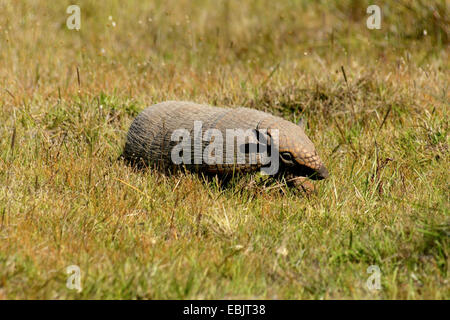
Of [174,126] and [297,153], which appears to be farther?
[174,126]

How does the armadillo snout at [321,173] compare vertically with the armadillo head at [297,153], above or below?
below

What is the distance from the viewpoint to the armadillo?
11.0ft

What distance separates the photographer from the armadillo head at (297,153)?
10.9 ft

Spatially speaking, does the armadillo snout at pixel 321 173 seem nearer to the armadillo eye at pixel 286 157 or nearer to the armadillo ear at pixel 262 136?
the armadillo eye at pixel 286 157

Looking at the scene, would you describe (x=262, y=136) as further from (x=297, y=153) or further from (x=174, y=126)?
(x=174, y=126)

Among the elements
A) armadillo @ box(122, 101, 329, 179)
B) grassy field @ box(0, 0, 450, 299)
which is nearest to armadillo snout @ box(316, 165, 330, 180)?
armadillo @ box(122, 101, 329, 179)

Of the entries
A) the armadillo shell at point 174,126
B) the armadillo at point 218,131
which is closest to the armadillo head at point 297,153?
the armadillo at point 218,131

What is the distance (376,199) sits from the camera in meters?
3.41

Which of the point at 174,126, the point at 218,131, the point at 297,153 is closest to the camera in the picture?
the point at 297,153

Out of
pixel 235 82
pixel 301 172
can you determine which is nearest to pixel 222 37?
pixel 235 82

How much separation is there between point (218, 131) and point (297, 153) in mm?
519

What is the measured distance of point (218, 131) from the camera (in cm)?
351

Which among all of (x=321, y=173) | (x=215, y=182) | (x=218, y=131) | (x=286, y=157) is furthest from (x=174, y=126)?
(x=321, y=173)

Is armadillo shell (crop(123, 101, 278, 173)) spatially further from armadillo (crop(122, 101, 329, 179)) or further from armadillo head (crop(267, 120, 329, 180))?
armadillo head (crop(267, 120, 329, 180))
